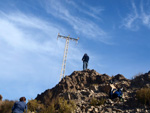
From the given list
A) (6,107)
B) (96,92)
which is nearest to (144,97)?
(96,92)

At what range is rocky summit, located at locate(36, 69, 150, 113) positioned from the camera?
11.9m

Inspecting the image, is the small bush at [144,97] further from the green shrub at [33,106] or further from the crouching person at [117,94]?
the green shrub at [33,106]

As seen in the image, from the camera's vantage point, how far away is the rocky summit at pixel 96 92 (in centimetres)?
1187

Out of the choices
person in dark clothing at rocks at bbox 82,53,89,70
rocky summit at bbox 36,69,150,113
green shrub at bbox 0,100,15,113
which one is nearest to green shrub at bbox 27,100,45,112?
rocky summit at bbox 36,69,150,113

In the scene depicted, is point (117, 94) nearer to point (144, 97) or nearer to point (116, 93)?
point (116, 93)

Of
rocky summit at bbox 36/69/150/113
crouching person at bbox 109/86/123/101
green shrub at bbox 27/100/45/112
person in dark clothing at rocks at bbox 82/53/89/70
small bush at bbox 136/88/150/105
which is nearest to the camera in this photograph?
rocky summit at bbox 36/69/150/113

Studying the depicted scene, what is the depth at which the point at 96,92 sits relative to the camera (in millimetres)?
15883

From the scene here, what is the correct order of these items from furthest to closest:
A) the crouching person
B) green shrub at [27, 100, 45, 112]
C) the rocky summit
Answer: green shrub at [27, 100, 45, 112], the crouching person, the rocky summit

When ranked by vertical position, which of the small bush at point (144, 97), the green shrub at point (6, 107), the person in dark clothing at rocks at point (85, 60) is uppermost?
the person in dark clothing at rocks at point (85, 60)

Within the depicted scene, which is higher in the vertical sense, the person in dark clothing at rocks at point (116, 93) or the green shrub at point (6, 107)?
the person in dark clothing at rocks at point (116, 93)

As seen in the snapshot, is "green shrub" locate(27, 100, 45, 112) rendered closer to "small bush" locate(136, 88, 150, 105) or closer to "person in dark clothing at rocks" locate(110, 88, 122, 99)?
"person in dark clothing at rocks" locate(110, 88, 122, 99)

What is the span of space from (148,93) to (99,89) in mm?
4702

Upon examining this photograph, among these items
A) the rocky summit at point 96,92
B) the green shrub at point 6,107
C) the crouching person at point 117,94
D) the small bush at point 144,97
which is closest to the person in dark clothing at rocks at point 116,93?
the crouching person at point 117,94

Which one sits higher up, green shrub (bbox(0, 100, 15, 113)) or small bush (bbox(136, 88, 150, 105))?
small bush (bbox(136, 88, 150, 105))
